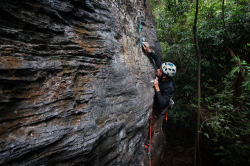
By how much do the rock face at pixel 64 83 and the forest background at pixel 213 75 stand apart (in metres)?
3.05

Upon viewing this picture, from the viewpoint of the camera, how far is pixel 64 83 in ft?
6.54

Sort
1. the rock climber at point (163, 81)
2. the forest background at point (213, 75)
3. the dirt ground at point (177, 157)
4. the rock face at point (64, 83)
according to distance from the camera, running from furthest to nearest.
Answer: the dirt ground at point (177, 157), the forest background at point (213, 75), the rock climber at point (163, 81), the rock face at point (64, 83)

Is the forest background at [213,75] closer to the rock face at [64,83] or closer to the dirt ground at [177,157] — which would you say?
the dirt ground at [177,157]

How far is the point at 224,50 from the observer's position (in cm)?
570

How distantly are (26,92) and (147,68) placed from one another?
3.31 metres

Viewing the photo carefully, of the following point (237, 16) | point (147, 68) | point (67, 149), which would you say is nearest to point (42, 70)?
point (67, 149)

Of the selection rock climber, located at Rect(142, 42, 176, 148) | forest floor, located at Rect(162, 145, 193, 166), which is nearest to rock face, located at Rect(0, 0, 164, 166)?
rock climber, located at Rect(142, 42, 176, 148)

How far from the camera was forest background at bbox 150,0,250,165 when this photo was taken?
4508mm

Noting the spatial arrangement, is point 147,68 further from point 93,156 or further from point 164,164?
point 164,164

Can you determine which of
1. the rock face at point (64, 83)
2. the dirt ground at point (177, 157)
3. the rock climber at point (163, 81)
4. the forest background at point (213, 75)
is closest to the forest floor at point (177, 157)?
the dirt ground at point (177, 157)

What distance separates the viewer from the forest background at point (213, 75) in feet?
14.8

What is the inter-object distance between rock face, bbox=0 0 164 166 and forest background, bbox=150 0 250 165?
3.05m

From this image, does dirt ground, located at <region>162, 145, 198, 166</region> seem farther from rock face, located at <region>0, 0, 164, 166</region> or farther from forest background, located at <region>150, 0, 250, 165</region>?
rock face, located at <region>0, 0, 164, 166</region>

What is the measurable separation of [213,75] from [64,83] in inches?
269
